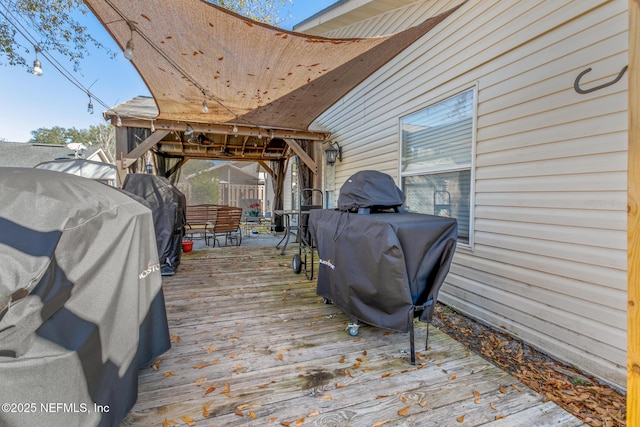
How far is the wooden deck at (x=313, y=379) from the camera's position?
1679 mm

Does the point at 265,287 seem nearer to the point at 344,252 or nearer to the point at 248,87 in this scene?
the point at 344,252

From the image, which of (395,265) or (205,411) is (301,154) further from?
(205,411)

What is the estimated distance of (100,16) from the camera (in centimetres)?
244

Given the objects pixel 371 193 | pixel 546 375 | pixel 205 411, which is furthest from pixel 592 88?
pixel 205 411

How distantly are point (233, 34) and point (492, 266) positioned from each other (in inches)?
137

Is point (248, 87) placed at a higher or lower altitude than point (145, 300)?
higher

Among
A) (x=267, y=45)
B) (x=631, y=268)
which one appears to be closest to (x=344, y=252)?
(x=631, y=268)

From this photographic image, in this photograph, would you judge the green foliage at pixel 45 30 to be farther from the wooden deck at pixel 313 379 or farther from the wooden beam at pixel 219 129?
the wooden deck at pixel 313 379

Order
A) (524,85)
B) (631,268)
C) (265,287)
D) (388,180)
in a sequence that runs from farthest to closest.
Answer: (265,287) → (388,180) → (524,85) → (631,268)

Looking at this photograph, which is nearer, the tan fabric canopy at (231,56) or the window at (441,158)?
the tan fabric canopy at (231,56)

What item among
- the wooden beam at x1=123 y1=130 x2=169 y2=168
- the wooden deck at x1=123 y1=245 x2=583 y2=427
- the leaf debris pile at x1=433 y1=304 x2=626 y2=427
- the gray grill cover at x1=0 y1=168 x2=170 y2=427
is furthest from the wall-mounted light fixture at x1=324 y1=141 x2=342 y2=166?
the gray grill cover at x1=0 y1=168 x2=170 y2=427

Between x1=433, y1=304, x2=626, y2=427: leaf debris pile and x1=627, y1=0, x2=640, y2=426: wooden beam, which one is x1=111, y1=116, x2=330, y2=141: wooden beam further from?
x1=627, y1=0, x2=640, y2=426: wooden beam

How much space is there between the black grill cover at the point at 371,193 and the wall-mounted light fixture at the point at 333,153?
3.91 metres

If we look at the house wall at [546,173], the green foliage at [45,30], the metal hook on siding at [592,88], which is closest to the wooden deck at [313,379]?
the house wall at [546,173]
